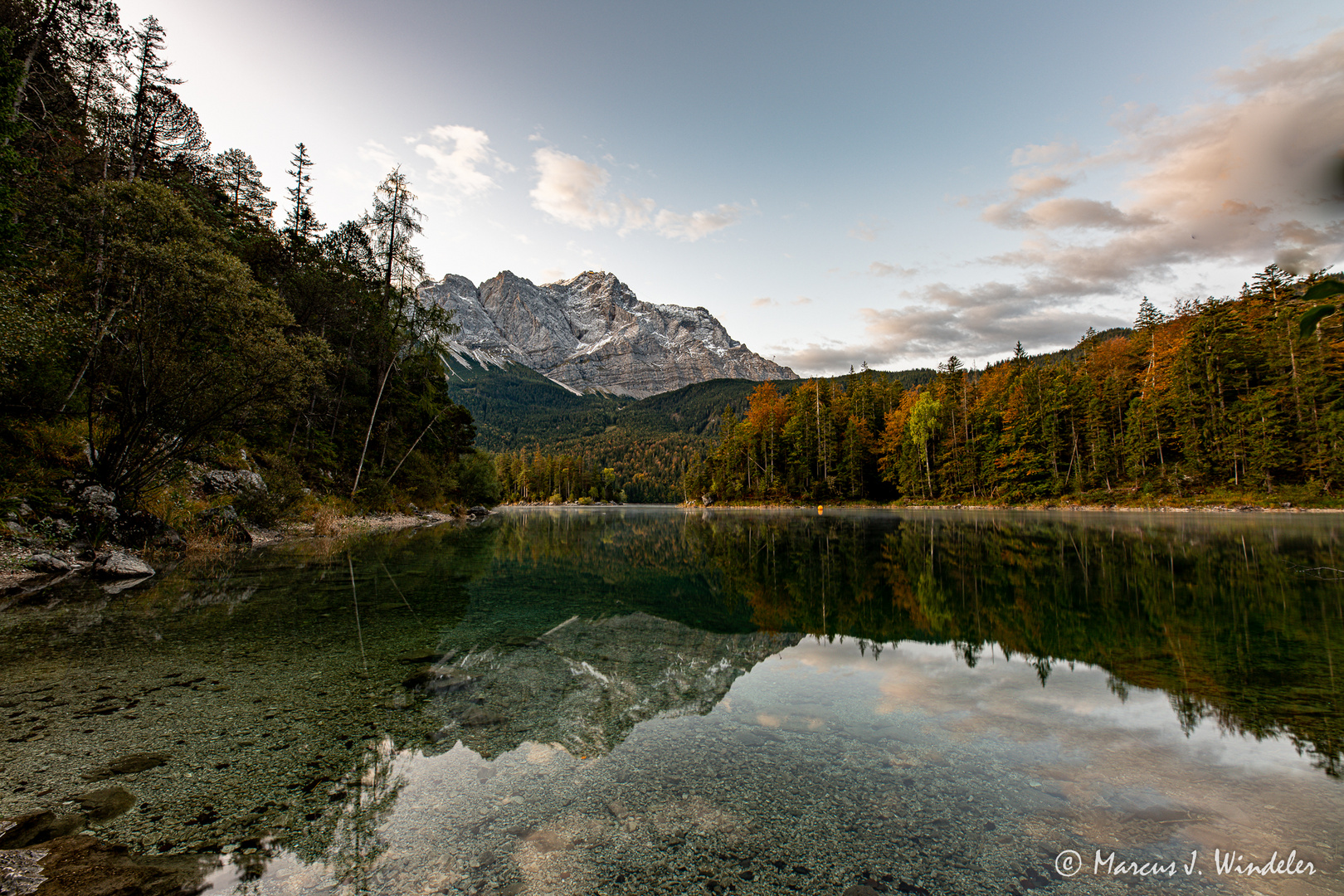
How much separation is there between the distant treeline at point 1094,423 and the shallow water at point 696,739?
35.6 m

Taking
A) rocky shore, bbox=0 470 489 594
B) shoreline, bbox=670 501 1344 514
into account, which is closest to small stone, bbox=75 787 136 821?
rocky shore, bbox=0 470 489 594

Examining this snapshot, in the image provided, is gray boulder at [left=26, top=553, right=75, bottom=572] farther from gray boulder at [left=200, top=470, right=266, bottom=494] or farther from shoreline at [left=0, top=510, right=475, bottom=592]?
Answer: gray boulder at [left=200, top=470, right=266, bottom=494]

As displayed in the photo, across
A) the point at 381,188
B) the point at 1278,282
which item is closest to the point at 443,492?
the point at 381,188

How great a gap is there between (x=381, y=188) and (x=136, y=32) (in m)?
10.7

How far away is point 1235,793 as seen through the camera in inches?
155

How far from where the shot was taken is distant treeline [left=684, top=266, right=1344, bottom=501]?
41.9 metres

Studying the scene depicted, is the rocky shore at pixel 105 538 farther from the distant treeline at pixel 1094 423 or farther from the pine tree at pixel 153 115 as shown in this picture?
the distant treeline at pixel 1094 423

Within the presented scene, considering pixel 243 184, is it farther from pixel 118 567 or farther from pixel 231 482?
pixel 118 567

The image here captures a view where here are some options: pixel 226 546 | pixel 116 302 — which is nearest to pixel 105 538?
pixel 226 546

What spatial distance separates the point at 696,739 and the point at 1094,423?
64.5 m

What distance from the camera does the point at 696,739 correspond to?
5109 millimetres

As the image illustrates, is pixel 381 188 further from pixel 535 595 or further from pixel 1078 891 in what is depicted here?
pixel 1078 891

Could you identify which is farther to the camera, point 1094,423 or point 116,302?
point 1094,423

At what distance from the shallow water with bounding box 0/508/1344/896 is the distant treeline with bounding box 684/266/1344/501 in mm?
35563
